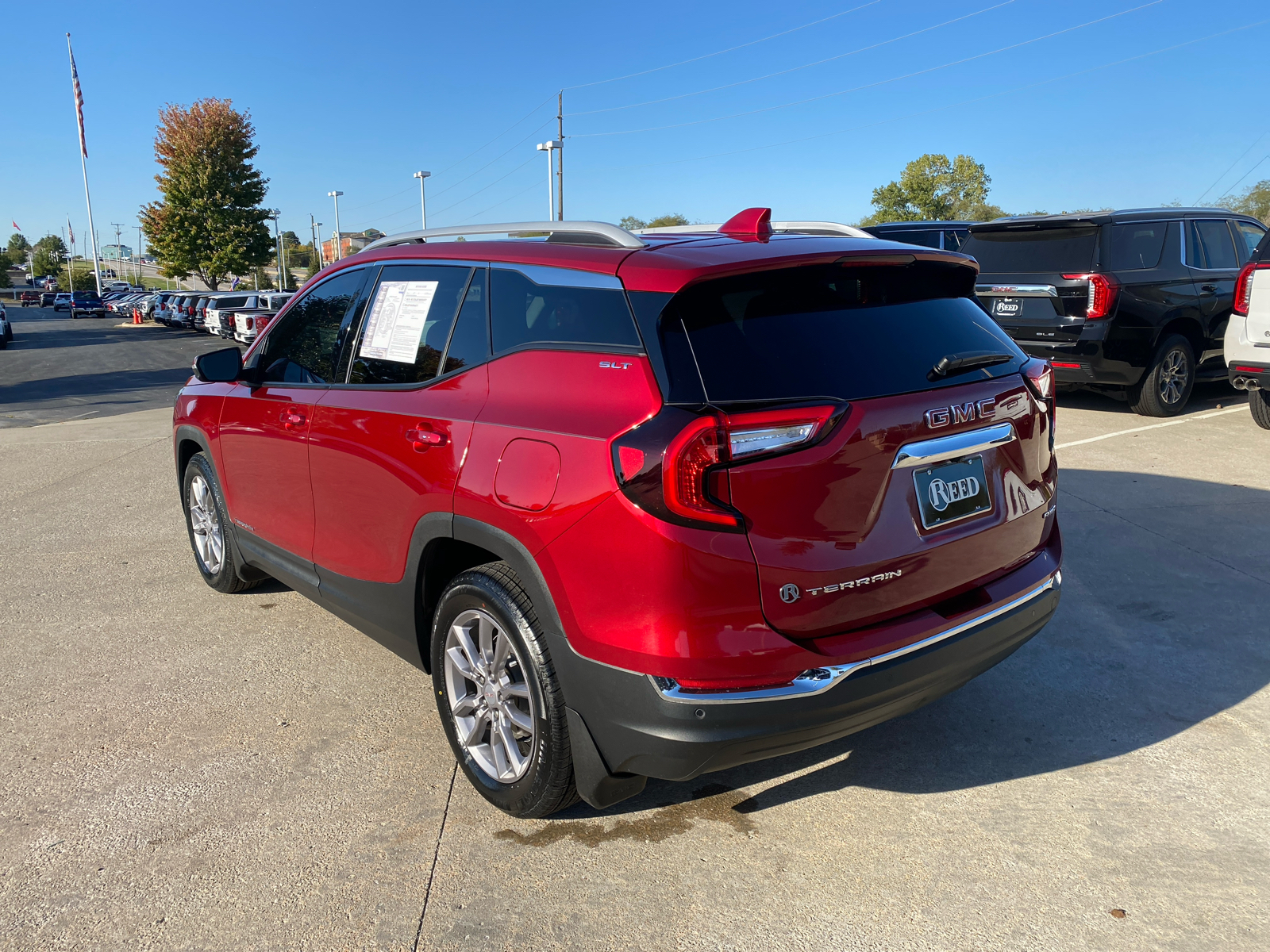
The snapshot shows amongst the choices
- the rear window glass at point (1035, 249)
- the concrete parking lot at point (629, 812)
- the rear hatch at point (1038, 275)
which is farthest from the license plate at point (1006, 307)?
the concrete parking lot at point (629, 812)

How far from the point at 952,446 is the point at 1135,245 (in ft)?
25.6

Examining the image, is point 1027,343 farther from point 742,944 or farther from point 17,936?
point 17,936

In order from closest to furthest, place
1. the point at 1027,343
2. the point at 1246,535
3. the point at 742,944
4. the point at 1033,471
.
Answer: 1. the point at 742,944
2. the point at 1033,471
3. the point at 1246,535
4. the point at 1027,343

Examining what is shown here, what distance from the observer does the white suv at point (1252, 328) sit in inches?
307

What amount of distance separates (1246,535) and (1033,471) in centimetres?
345

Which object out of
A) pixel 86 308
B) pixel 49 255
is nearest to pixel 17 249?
pixel 49 255

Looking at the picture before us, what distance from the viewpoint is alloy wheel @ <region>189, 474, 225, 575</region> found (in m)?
5.04

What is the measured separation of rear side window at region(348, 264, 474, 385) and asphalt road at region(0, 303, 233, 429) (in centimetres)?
1108

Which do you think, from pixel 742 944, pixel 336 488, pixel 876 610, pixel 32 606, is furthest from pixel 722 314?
pixel 32 606

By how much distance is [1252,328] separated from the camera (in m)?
7.89

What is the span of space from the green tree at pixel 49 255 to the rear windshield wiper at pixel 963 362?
567ft

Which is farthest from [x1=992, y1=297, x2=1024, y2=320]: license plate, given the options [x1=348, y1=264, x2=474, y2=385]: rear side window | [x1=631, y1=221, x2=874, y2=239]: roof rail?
[x1=348, y1=264, x2=474, y2=385]: rear side window

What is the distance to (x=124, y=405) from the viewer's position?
14.6 metres

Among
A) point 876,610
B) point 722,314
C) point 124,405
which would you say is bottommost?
point 124,405
